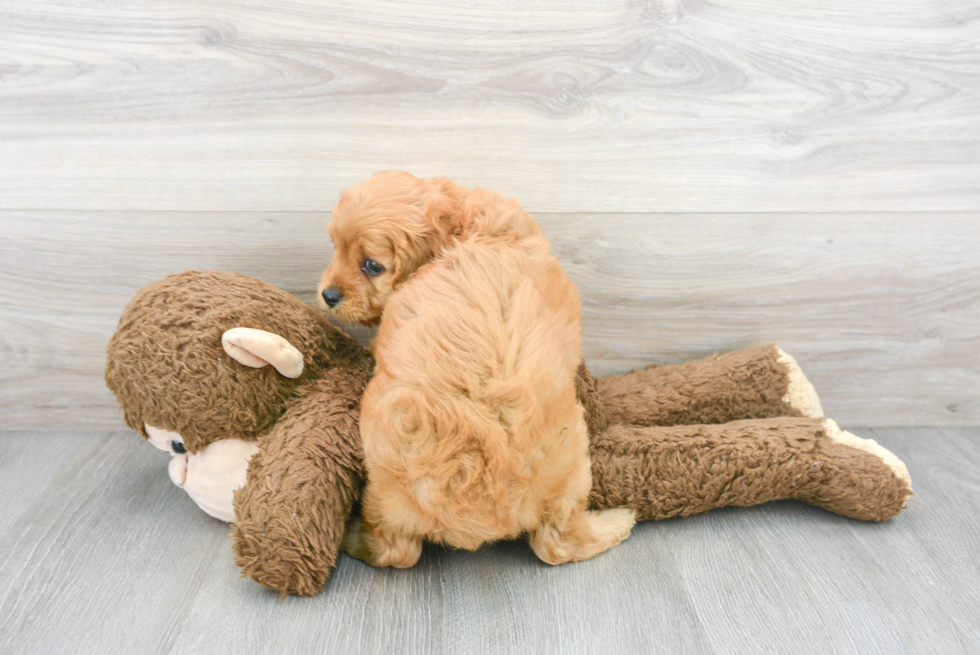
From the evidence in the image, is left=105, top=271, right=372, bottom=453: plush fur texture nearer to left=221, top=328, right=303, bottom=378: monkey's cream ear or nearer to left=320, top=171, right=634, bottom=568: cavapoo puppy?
left=221, top=328, right=303, bottom=378: monkey's cream ear

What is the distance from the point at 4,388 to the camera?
1255 millimetres

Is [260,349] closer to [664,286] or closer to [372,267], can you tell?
[372,267]

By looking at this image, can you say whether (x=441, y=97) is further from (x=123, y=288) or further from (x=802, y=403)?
(x=802, y=403)

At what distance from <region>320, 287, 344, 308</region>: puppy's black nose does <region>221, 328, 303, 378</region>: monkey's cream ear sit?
84 mm

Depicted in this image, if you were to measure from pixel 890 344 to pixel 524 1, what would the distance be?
95cm

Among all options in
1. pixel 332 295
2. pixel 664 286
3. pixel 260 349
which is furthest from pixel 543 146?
pixel 260 349

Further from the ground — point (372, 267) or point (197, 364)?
point (372, 267)

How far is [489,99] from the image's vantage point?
1098 mm

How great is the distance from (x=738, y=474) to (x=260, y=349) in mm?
737

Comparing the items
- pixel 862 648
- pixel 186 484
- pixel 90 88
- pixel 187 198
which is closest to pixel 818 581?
pixel 862 648

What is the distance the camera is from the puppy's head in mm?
887

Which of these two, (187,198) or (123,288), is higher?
(187,198)

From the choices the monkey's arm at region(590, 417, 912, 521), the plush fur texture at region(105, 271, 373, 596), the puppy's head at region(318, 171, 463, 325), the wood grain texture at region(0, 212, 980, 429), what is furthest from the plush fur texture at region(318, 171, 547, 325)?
the monkey's arm at region(590, 417, 912, 521)

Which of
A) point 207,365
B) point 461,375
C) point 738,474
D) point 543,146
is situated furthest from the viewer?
point 543,146
